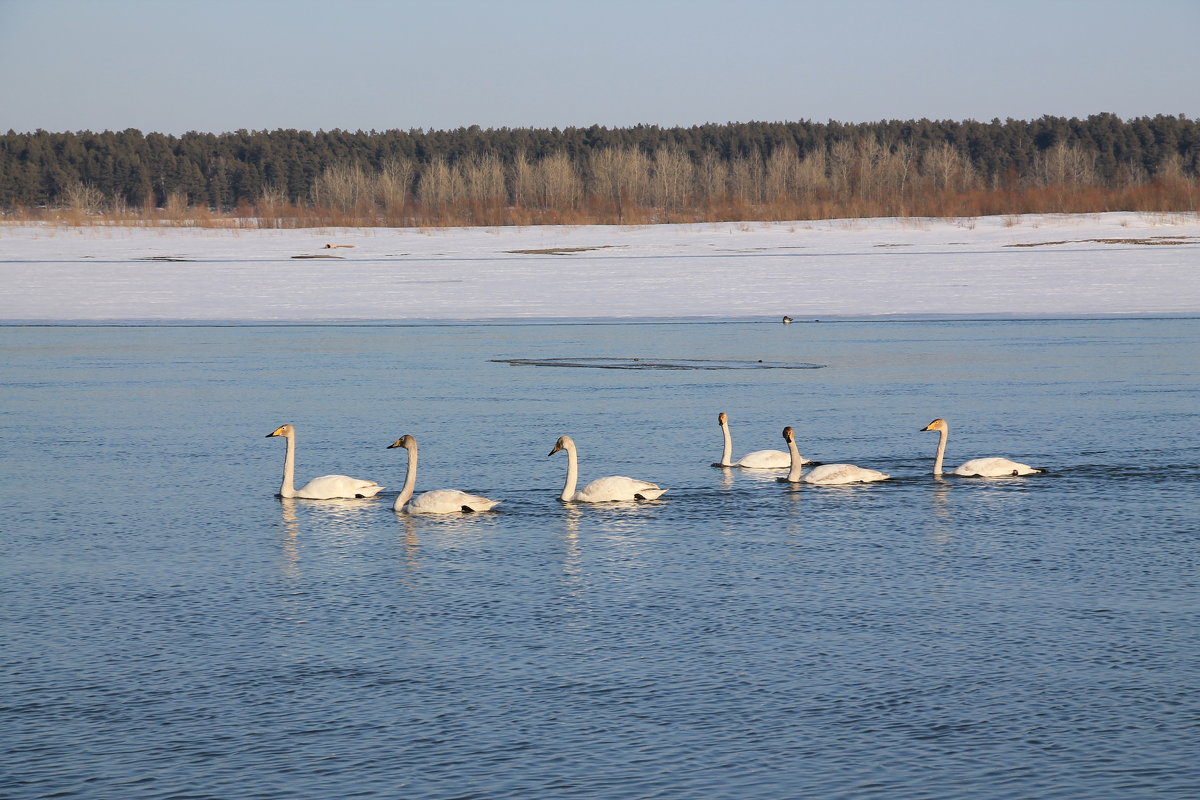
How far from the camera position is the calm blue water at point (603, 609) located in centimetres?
539

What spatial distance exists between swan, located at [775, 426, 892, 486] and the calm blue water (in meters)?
0.18

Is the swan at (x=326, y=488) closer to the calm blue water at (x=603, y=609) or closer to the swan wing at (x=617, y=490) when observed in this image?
the calm blue water at (x=603, y=609)

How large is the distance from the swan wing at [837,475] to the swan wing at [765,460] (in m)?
0.82

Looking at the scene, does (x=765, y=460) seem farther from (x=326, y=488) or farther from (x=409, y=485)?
(x=326, y=488)

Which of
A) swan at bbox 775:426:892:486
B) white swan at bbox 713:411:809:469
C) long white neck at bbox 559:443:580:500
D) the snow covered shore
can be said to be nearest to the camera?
long white neck at bbox 559:443:580:500

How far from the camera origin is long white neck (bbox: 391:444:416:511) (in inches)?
412

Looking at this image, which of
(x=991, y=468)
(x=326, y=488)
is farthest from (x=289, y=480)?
(x=991, y=468)

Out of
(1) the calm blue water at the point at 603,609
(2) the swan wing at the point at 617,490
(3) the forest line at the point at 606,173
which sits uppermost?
(3) the forest line at the point at 606,173

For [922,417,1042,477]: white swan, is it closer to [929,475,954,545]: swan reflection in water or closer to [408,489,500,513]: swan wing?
[929,475,954,545]: swan reflection in water

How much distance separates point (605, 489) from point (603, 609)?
2917 millimetres

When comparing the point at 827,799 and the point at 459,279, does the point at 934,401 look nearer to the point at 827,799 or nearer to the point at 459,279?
the point at 827,799

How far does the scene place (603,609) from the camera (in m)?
7.54

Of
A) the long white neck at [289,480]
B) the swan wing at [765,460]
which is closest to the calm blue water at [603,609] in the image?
the long white neck at [289,480]

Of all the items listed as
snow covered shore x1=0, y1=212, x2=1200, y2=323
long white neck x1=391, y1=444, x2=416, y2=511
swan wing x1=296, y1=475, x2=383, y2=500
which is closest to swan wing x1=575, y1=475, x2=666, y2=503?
long white neck x1=391, y1=444, x2=416, y2=511
